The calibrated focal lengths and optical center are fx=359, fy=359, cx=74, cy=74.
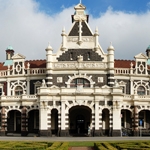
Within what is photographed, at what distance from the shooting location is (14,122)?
61781mm

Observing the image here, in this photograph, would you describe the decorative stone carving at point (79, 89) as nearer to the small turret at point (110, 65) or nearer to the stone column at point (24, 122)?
the small turret at point (110, 65)

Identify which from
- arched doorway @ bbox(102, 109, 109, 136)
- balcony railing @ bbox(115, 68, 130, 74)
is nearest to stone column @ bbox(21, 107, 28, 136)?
arched doorway @ bbox(102, 109, 109, 136)

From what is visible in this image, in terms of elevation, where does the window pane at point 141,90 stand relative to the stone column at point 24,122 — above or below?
above

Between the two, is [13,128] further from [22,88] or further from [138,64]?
[138,64]

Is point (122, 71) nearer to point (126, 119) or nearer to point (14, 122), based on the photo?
point (126, 119)

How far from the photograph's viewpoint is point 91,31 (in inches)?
2330

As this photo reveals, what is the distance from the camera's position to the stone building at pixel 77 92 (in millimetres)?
52969

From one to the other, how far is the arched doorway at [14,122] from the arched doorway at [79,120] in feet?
31.2

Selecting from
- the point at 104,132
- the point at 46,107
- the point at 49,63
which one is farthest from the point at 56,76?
the point at 104,132

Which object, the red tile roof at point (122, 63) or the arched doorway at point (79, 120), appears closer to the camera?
the arched doorway at point (79, 120)

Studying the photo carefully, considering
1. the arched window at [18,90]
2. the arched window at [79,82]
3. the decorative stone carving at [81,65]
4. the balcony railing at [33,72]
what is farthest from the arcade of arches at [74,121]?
the balcony railing at [33,72]

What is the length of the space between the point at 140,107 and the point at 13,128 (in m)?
21.8

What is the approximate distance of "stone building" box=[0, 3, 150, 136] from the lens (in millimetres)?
52969

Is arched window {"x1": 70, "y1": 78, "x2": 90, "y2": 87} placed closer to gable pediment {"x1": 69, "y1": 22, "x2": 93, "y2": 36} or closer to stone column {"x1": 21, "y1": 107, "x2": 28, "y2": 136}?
gable pediment {"x1": 69, "y1": 22, "x2": 93, "y2": 36}
